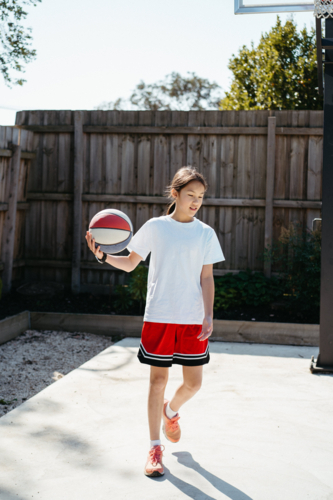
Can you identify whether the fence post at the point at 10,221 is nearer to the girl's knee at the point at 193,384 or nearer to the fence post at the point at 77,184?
the fence post at the point at 77,184

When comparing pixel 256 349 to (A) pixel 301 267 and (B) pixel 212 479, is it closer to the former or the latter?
(A) pixel 301 267

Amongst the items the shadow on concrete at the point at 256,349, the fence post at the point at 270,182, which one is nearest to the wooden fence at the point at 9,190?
the shadow on concrete at the point at 256,349

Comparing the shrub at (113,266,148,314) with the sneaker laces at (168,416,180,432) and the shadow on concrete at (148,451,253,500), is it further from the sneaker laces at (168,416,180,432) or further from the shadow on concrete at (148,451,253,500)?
the shadow on concrete at (148,451,253,500)

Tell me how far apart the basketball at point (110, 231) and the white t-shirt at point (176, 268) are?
36 centimetres

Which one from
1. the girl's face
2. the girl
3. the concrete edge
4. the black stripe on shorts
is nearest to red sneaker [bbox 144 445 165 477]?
the girl

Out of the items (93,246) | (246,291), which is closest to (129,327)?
(246,291)

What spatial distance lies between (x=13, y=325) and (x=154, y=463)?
3.53m

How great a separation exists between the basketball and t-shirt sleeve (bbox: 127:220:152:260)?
258 millimetres

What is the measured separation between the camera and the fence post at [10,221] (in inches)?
270

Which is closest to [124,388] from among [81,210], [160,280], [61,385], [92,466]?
[61,385]

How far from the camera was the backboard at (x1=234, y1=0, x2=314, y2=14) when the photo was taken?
181 inches

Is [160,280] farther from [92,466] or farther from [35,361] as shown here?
[35,361]

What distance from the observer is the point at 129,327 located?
6047 mm

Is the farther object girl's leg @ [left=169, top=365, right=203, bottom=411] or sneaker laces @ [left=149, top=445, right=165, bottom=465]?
girl's leg @ [left=169, top=365, right=203, bottom=411]
